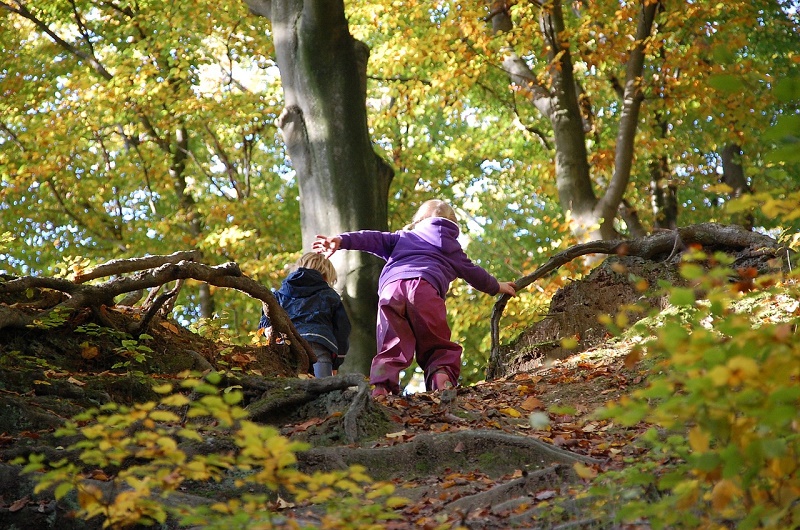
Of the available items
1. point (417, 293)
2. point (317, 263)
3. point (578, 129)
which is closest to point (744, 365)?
point (417, 293)

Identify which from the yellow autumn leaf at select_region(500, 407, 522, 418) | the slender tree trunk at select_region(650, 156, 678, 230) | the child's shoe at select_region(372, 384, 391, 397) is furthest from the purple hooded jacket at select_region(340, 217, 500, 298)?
the slender tree trunk at select_region(650, 156, 678, 230)

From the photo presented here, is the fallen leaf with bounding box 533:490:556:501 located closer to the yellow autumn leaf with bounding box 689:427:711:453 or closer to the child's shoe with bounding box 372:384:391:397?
the yellow autumn leaf with bounding box 689:427:711:453

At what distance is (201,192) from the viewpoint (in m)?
22.5

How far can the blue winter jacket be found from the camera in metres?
8.21

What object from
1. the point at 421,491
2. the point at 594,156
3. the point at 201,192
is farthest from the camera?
the point at 201,192

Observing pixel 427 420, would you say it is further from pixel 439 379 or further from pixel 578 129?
pixel 578 129

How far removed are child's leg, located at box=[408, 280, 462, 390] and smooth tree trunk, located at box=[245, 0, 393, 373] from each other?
238 centimetres

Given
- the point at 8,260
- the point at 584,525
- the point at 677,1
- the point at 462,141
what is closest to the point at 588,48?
the point at 677,1

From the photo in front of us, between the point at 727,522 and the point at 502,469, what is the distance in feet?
4.60

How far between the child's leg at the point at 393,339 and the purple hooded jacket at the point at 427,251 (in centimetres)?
17

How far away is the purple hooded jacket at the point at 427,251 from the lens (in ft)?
24.0

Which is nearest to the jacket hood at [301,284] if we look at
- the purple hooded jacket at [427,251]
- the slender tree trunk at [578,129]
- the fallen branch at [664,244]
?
the purple hooded jacket at [427,251]

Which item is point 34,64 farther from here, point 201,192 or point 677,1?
point 677,1

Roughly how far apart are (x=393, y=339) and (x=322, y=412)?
2137 mm
